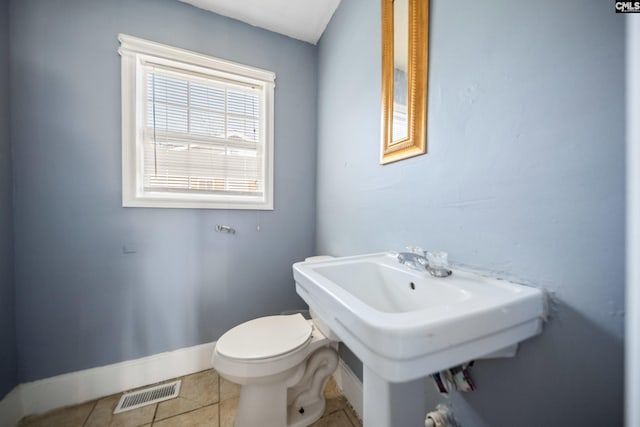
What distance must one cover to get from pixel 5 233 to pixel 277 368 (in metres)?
1.47

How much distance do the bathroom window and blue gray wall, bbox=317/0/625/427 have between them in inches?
45.2

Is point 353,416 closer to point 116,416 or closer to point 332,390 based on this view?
point 332,390

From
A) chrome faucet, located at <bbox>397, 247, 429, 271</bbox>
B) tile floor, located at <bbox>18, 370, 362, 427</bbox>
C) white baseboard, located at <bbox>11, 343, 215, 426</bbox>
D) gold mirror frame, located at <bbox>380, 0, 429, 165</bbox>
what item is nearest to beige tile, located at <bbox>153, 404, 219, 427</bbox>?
tile floor, located at <bbox>18, 370, 362, 427</bbox>

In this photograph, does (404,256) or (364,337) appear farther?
(404,256)

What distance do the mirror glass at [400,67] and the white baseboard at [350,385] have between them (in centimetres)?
128

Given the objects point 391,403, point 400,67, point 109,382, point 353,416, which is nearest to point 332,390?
point 353,416

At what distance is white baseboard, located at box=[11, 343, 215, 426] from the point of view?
1.16m

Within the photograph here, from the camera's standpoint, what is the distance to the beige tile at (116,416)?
1095 millimetres

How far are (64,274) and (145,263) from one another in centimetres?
36

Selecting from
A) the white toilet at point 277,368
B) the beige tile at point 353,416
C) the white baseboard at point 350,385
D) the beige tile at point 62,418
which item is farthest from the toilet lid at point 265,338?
the beige tile at point 62,418

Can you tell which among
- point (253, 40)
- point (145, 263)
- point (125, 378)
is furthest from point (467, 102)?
point (125, 378)

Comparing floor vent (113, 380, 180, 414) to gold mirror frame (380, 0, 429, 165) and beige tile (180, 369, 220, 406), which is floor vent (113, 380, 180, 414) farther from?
gold mirror frame (380, 0, 429, 165)

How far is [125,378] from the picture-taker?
4.26ft

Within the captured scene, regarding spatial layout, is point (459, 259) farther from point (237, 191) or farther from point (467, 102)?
point (237, 191)
